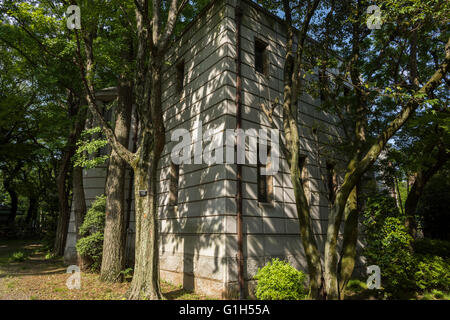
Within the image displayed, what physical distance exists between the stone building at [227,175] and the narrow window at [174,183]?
0.14ft

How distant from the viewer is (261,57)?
448 inches

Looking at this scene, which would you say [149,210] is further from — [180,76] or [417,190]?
[417,190]

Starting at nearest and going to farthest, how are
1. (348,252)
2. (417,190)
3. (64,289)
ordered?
1. (348,252)
2. (64,289)
3. (417,190)

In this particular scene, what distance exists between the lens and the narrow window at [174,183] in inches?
456

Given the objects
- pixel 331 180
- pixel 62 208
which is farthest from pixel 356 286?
pixel 62 208

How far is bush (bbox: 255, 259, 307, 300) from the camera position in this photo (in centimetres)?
660

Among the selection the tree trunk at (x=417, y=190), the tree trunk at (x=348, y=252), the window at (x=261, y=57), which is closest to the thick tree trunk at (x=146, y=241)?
the tree trunk at (x=348, y=252)

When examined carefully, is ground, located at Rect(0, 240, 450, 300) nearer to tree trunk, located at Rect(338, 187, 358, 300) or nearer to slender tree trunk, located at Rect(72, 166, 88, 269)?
slender tree trunk, located at Rect(72, 166, 88, 269)

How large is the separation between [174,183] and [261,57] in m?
6.51

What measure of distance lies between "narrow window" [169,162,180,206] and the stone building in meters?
0.04

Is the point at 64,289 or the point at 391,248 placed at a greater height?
the point at 391,248

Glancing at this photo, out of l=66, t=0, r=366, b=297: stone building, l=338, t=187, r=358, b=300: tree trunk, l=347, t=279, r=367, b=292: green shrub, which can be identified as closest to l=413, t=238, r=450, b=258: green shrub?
l=347, t=279, r=367, b=292: green shrub

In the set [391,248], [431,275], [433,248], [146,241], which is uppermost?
[146,241]

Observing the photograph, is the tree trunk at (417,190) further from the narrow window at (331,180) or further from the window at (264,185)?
the window at (264,185)
